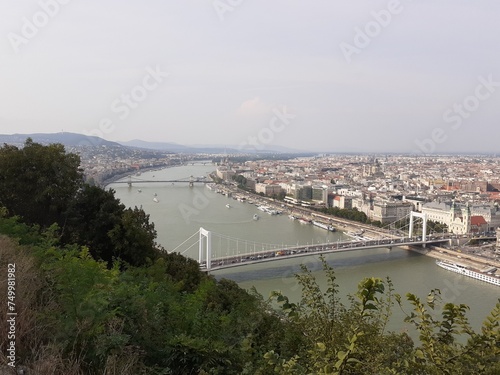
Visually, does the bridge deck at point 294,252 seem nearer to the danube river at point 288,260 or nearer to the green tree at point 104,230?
the danube river at point 288,260

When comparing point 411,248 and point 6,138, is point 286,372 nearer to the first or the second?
point 411,248

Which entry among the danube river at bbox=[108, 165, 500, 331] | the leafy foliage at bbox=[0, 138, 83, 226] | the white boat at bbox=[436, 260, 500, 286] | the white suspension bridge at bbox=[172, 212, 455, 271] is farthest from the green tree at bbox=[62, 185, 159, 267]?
the white boat at bbox=[436, 260, 500, 286]

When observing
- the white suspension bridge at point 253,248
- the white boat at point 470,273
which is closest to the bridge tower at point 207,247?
the white suspension bridge at point 253,248

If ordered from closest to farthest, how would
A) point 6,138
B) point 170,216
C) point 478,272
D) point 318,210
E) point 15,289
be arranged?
point 15,289, point 478,272, point 170,216, point 318,210, point 6,138

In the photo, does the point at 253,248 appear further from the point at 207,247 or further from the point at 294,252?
the point at 207,247

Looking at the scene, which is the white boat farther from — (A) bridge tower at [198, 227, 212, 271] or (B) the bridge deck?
(A) bridge tower at [198, 227, 212, 271]

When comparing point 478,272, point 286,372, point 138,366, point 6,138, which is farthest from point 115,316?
point 6,138
